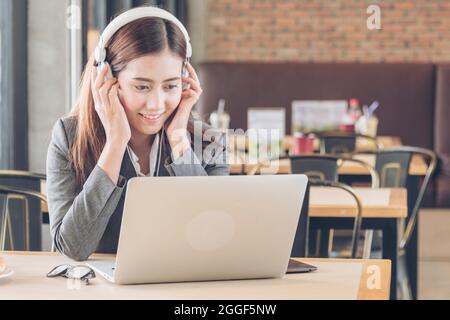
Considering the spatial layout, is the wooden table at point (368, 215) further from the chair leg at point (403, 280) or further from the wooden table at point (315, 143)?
the wooden table at point (315, 143)

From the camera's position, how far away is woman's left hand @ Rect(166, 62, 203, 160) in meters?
2.23

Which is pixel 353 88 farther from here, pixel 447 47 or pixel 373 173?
pixel 373 173

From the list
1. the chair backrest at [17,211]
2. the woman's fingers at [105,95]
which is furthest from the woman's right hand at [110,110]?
the chair backrest at [17,211]

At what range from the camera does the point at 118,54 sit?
215cm

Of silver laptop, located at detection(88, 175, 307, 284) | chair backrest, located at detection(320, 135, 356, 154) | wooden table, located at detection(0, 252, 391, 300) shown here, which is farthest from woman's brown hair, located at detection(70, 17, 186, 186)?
chair backrest, located at detection(320, 135, 356, 154)

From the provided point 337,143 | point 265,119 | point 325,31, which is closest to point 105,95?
point 337,143

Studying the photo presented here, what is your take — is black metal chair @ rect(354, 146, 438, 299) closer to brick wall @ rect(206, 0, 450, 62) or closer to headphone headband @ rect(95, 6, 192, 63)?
headphone headband @ rect(95, 6, 192, 63)

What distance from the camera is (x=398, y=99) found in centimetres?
744

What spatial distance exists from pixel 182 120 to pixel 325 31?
5618 mm

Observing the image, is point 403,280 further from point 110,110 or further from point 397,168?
point 110,110

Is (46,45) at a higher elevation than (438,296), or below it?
higher

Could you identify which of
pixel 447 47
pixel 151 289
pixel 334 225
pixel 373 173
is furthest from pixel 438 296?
pixel 447 47

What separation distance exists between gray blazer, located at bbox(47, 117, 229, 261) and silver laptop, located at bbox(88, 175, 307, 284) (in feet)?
0.87

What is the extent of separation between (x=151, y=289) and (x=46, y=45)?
2.50 m
